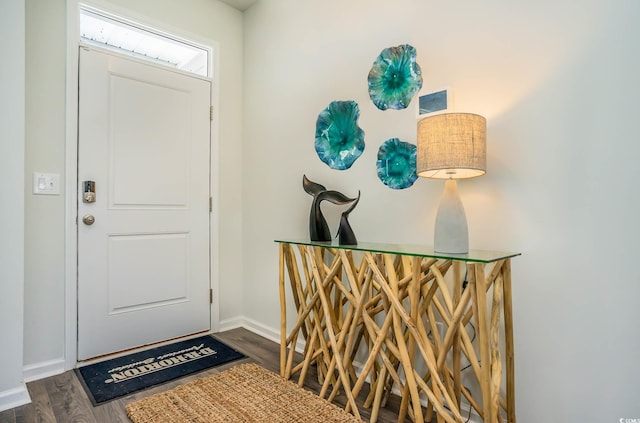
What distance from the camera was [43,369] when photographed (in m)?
2.07

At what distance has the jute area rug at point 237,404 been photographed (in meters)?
1.61

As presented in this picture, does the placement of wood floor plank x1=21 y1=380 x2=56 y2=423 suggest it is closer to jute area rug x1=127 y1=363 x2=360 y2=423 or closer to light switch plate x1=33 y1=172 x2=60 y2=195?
jute area rug x1=127 y1=363 x2=360 y2=423

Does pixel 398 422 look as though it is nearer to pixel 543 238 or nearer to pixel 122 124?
pixel 543 238

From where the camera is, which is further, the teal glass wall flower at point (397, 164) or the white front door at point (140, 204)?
the white front door at point (140, 204)

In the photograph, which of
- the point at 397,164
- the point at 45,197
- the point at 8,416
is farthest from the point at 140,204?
the point at 397,164

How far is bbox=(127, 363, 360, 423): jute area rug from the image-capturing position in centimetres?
161

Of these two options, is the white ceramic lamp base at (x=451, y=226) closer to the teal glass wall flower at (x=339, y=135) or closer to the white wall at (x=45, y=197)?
the teal glass wall flower at (x=339, y=135)

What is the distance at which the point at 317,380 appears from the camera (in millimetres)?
1996

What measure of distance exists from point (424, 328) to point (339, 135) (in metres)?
1.24

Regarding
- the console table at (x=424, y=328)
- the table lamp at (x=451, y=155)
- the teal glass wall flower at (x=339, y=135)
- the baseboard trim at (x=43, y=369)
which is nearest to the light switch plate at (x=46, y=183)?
the baseboard trim at (x=43, y=369)

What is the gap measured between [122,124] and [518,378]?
106 inches

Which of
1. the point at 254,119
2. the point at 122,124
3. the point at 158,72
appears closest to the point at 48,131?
the point at 122,124

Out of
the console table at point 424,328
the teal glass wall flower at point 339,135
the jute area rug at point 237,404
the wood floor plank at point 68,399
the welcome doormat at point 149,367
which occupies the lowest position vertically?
the wood floor plank at point 68,399

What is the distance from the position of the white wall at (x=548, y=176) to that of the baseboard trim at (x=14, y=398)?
195 centimetres
